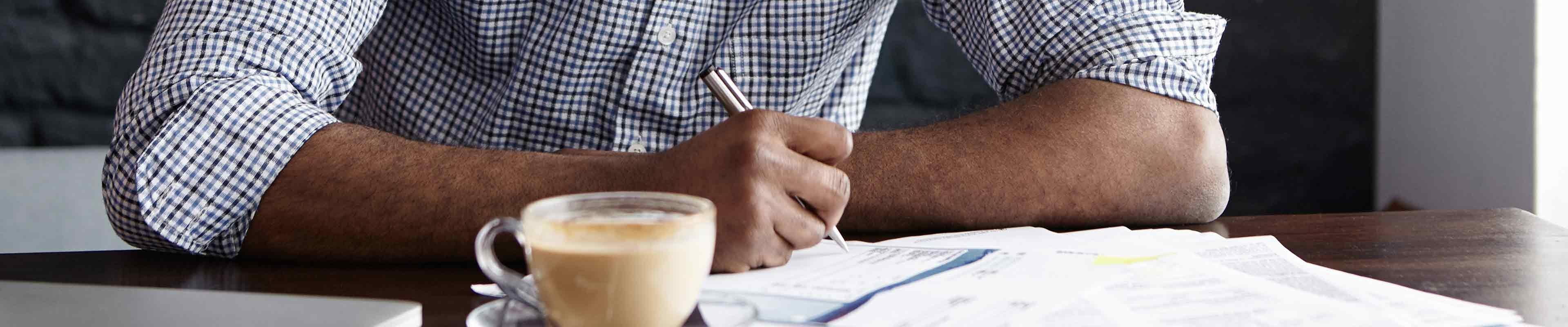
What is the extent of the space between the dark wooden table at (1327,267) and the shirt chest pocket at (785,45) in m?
0.45

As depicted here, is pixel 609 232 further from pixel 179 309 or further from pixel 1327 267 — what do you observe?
pixel 1327 267

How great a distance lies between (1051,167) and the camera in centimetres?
98

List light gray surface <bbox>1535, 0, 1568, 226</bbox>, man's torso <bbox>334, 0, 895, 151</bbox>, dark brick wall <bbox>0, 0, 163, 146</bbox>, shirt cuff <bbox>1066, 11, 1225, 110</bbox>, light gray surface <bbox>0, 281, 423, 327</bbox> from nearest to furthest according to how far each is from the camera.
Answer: light gray surface <bbox>0, 281, 423, 327</bbox> < shirt cuff <bbox>1066, 11, 1225, 110</bbox> < man's torso <bbox>334, 0, 895, 151</bbox> < dark brick wall <bbox>0, 0, 163, 146</bbox> < light gray surface <bbox>1535, 0, 1568, 226</bbox>

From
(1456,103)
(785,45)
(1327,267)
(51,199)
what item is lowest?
(1456,103)

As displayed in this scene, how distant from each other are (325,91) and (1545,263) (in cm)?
105

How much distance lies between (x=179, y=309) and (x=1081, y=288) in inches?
19.6

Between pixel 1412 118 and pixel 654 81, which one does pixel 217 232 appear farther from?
pixel 1412 118

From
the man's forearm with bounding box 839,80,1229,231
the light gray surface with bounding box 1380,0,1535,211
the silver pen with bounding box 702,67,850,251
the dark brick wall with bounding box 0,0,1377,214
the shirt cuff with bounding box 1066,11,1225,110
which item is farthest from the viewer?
the dark brick wall with bounding box 0,0,1377,214

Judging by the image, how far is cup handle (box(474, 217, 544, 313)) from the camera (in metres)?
0.57

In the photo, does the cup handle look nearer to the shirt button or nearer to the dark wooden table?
the dark wooden table

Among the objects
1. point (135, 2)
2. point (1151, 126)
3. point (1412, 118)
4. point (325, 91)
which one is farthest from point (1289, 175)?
point (135, 2)

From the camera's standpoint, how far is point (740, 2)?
1.28 m

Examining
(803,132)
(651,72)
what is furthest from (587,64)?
(803,132)

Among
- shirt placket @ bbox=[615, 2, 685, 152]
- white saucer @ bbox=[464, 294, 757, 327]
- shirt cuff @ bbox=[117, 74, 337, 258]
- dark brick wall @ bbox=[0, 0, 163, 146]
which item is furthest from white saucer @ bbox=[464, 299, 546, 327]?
dark brick wall @ bbox=[0, 0, 163, 146]
